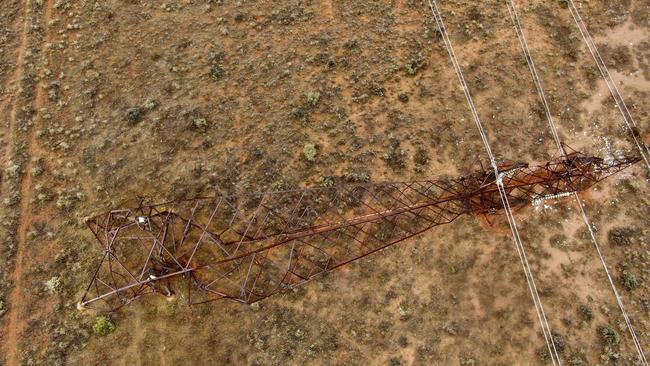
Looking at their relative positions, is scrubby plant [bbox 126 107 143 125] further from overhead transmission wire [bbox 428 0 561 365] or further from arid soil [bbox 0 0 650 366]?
overhead transmission wire [bbox 428 0 561 365]

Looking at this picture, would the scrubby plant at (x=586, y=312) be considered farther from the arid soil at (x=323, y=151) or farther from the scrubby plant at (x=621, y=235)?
the scrubby plant at (x=621, y=235)

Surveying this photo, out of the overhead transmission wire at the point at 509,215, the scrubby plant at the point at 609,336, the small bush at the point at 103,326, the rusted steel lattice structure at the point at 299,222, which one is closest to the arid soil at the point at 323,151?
the scrubby plant at the point at 609,336

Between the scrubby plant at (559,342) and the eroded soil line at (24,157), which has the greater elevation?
the eroded soil line at (24,157)

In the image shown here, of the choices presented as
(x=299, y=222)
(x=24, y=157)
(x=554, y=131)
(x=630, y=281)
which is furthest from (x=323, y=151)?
(x=630, y=281)

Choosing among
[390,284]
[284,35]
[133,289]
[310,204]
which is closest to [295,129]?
[310,204]

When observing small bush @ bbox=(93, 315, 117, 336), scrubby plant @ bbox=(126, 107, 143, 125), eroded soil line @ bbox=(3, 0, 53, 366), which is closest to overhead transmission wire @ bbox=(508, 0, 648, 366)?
scrubby plant @ bbox=(126, 107, 143, 125)

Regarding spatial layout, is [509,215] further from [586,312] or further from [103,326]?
[103,326]
